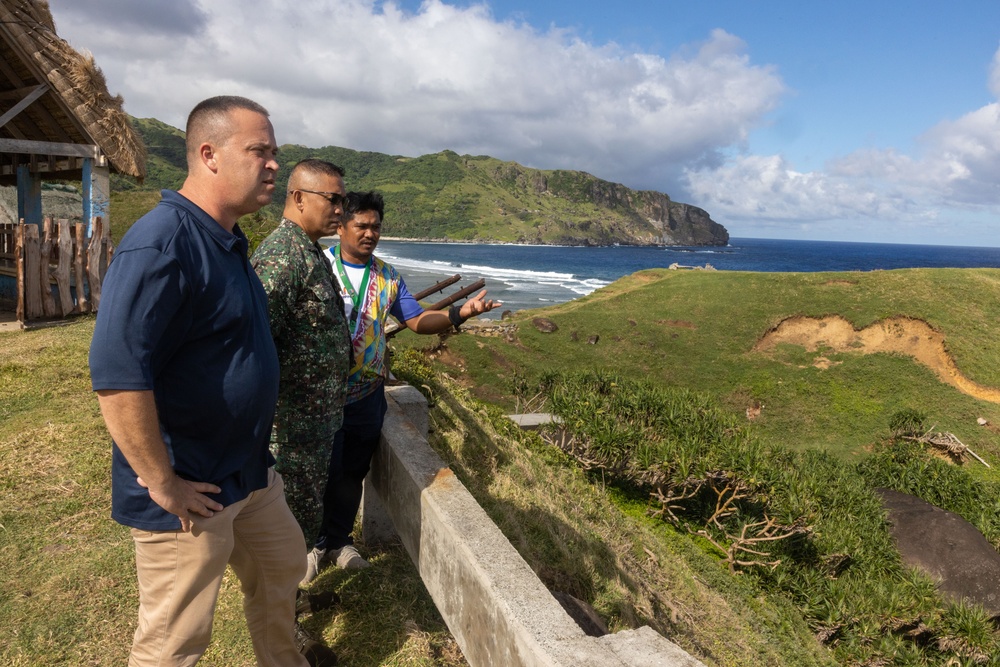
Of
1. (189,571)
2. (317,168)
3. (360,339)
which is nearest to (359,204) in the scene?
(317,168)

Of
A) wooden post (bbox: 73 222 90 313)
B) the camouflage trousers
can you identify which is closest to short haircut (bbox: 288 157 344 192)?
the camouflage trousers

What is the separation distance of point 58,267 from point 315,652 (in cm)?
985

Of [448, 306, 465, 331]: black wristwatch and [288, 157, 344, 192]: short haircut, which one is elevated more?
[288, 157, 344, 192]: short haircut

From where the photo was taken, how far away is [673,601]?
7434 millimetres

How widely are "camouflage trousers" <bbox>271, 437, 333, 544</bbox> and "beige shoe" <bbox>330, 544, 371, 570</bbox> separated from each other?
64 cm

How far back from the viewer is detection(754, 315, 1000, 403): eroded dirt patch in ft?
76.9

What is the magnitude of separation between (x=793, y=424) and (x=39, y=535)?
2052 centimetres

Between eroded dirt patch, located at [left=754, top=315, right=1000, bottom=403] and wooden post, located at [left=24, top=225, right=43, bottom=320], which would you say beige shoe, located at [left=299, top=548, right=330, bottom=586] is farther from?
eroded dirt patch, located at [left=754, top=315, right=1000, bottom=403]

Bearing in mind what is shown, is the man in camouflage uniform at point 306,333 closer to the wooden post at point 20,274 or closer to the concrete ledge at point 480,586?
the concrete ledge at point 480,586

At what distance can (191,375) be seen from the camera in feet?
6.86

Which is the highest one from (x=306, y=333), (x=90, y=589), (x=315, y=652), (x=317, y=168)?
(x=317, y=168)

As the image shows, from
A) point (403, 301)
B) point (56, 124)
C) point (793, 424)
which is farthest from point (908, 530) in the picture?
point (56, 124)

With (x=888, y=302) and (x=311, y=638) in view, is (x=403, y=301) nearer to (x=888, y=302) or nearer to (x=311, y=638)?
(x=311, y=638)

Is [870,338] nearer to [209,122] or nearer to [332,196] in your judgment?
[332,196]
